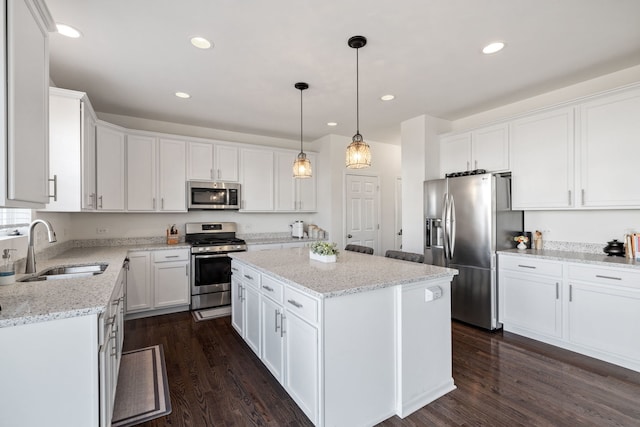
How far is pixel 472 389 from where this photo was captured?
2254 millimetres

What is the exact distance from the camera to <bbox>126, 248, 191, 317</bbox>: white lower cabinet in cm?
371

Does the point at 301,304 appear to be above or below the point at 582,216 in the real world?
below

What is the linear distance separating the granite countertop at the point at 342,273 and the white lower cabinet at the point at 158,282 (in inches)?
60.4

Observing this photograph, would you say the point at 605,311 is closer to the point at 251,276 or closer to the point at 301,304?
the point at 301,304

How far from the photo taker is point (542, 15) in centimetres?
210

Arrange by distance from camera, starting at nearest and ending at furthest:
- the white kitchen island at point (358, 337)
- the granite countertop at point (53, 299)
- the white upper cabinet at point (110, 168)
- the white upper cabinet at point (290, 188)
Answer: the granite countertop at point (53, 299), the white kitchen island at point (358, 337), the white upper cabinet at point (110, 168), the white upper cabinet at point (290, 188)

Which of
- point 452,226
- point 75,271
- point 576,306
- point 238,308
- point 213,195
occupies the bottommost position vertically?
point 238,308

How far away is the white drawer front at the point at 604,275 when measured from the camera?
8.28 ft

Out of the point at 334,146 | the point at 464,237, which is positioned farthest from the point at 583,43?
the point at 334,146

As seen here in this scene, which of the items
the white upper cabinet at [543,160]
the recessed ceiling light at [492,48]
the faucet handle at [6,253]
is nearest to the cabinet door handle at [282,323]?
the faucet handle at [6,253]

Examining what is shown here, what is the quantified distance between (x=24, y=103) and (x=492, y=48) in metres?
3.12

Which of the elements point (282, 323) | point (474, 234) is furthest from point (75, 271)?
point (474, 234)

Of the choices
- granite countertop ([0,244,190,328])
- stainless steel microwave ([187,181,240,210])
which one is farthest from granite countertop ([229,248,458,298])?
stainless steel microwave ([187,181,240,210])

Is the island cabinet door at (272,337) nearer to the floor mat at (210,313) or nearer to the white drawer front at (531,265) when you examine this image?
the floor mat at (210,313)
